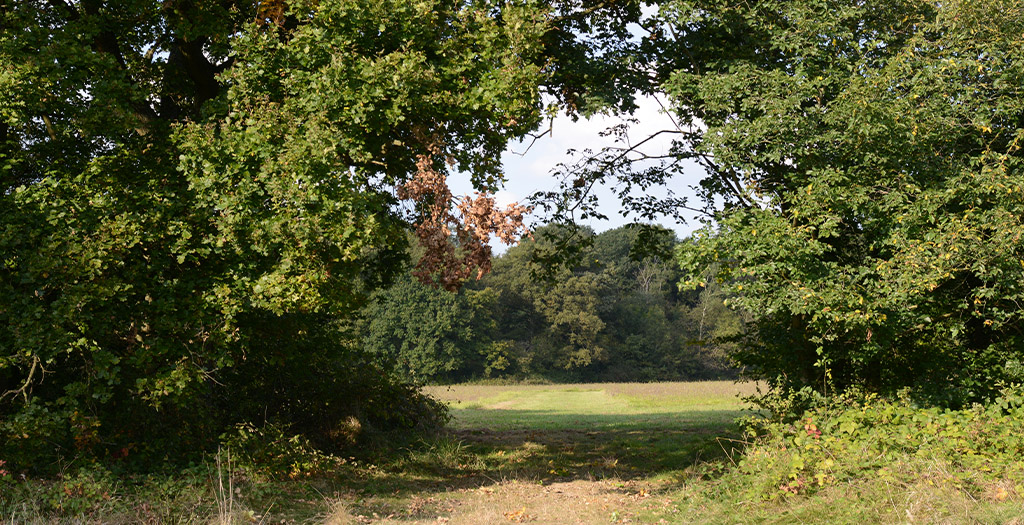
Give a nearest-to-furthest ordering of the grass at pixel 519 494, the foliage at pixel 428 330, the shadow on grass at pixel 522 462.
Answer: the grass at pixel 519 494, the shadow on grass at pixel 522 462, the foliage at pixel 428 330

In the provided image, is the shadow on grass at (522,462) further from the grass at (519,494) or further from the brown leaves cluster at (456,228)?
the brown leaves cluster at (456,228)

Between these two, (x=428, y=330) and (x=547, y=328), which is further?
(x=547, y=328)

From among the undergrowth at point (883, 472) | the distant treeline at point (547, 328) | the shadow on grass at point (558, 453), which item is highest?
the distant treeline at point (547, 328)

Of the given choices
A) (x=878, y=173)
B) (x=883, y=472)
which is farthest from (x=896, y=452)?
(x=878, y=173)

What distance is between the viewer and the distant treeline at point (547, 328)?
56.7 m

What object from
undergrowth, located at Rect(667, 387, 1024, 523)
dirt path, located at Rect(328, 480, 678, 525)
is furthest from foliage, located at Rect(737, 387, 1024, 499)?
dirt path, located at Rect(328, 480, 678, 525)

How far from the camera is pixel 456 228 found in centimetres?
888

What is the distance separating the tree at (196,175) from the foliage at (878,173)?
3370mm

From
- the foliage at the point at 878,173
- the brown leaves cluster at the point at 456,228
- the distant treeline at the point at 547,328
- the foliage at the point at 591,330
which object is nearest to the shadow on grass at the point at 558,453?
the foliage at the point at 878,173

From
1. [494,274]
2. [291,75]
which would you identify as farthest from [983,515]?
[494,274]

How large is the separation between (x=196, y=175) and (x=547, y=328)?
54862 mm

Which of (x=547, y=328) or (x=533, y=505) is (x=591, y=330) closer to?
(x=547, y=328)

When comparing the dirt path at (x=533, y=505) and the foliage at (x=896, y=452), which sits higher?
the foliage at (x=896, y=452)

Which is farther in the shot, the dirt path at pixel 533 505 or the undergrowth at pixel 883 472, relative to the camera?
the dirt path at pixel 533 505
